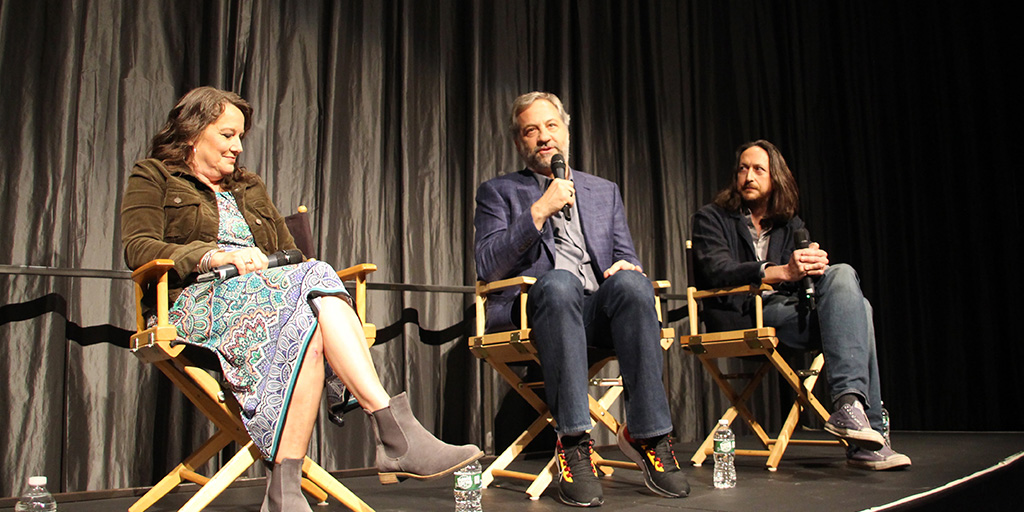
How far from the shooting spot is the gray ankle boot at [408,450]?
1.66 metres

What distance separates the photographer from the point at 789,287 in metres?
2.97

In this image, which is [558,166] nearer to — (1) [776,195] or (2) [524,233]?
(2) [524,233]

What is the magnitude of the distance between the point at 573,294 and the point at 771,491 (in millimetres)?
773

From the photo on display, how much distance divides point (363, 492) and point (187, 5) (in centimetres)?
175

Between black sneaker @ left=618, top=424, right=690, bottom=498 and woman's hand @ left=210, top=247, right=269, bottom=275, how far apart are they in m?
1.03

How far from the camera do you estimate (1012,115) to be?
14.5 feet

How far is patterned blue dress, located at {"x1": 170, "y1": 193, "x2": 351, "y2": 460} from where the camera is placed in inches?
68.6

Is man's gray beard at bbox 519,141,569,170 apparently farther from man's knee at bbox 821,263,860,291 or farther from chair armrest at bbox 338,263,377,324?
man's knee at bbox 821,263,860,291

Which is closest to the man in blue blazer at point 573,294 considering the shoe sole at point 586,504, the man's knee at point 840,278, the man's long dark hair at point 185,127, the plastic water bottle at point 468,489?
the shoe sole at point 586,504

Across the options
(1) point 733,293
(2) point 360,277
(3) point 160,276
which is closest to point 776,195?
(1) point 733,293

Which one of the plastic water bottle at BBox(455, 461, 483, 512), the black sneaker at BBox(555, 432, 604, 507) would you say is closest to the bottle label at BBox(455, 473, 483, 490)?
the plastic water bottle at BBox(455, 461, 483, 512)

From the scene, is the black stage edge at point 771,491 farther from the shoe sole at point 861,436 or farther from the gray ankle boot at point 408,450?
the gray ankle boot at point 408,450

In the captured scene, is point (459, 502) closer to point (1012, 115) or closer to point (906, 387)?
point (906, 387)

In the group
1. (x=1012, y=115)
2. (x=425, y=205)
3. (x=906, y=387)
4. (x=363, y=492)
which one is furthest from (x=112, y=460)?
(x=1012, y=115)
